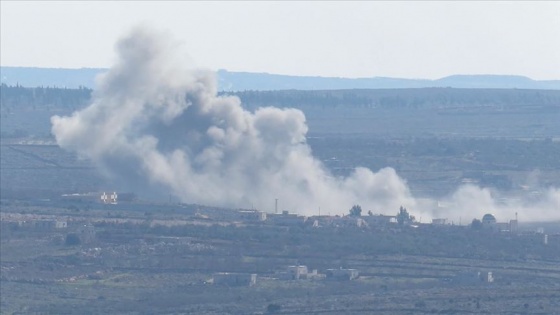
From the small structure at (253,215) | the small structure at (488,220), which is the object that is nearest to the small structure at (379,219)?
the small structure at (488,220)

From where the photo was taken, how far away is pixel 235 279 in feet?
273

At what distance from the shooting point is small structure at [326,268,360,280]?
3327 inches

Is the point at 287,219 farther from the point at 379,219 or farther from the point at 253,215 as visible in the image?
the point at 379,219

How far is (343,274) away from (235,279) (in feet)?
16.3

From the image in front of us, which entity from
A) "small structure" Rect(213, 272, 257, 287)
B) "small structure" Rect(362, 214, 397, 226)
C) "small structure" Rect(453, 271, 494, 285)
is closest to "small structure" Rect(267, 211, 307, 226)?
"small structure" Rect(362, 214, 397, 226)

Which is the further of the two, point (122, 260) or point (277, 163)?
point (277, 163)

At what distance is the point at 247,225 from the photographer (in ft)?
337

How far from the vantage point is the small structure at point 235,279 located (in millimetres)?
82688

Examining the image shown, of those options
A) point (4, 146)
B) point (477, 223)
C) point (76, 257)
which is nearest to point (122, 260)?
point (76, 257)

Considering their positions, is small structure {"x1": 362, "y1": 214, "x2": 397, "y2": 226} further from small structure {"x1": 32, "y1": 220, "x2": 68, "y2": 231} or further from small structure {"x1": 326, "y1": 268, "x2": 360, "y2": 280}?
small structure {"x1": 326, "y1": 268, "x2": 360, "y2": 280}

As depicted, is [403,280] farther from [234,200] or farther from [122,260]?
[234,200]

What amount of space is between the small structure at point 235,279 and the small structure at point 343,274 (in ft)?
11.5

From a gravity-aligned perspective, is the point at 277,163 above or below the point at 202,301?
above

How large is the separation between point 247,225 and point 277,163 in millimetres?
17561
